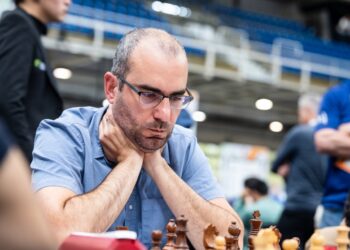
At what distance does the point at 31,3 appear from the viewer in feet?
9.34

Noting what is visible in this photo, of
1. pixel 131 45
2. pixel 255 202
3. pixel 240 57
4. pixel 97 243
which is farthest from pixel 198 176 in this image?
pixel 240 57

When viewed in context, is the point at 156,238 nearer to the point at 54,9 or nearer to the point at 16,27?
the point at 16,27

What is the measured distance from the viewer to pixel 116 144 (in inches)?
78.6

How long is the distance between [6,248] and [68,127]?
1.25 metres

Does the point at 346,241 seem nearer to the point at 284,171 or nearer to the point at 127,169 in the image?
the point at 127,169

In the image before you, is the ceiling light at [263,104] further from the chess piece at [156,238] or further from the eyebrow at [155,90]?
the chess piece at [156,238]

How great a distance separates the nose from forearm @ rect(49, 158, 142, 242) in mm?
148

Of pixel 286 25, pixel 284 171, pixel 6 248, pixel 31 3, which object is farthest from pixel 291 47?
pixel 6 248

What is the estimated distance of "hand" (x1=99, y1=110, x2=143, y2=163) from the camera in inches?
77.9

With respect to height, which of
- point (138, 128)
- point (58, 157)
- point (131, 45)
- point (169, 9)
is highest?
point (169, 9)

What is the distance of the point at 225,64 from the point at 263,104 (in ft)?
6.27

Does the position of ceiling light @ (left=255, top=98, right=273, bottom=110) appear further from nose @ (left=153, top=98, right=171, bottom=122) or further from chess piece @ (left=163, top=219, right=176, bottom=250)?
chess piece @ (left=163, top=219, right=176, bottom=250)

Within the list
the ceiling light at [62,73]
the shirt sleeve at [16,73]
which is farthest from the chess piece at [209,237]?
the ceiling light at [62,73]

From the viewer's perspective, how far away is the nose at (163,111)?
1.93m
